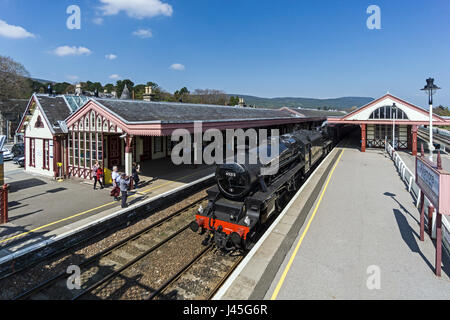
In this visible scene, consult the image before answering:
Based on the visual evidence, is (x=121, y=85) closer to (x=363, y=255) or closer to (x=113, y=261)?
(x=113, y=261)

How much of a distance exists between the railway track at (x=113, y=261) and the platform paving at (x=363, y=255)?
4.55 metres

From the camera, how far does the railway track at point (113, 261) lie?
672 centimetres

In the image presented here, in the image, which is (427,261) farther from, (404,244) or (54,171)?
(54,171)

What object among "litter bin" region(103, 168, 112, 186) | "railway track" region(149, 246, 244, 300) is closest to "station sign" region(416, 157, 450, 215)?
"railway track" region(149, 246, 244, 300)

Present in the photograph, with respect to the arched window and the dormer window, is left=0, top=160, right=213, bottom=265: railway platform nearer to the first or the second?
the dormer window

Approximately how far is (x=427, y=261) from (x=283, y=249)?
3.83m

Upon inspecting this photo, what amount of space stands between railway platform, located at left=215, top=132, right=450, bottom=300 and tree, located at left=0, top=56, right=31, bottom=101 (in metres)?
48.0

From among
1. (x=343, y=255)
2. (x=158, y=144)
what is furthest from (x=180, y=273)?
(x=158, y=144)

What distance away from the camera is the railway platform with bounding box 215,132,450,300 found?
5.69m

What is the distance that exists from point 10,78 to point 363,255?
173 ft

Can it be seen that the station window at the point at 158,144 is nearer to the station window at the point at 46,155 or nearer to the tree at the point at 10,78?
the station window at the point at 46,155

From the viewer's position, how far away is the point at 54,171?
55.0 ft

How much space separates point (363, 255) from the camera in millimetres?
7199
